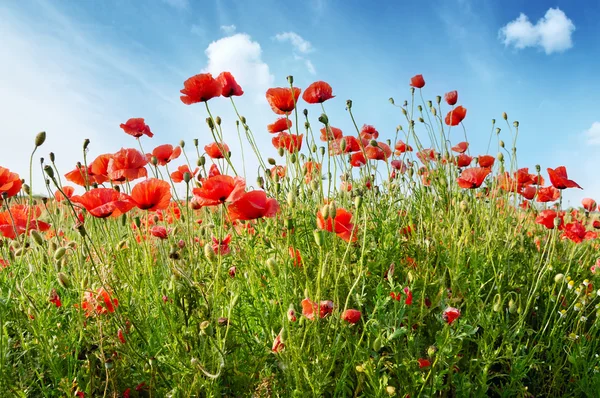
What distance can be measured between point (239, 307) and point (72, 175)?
3.69ft

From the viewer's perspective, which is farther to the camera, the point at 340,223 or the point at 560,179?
the point at 560,179

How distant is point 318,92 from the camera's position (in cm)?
273

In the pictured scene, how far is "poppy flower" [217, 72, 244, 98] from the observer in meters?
2.67

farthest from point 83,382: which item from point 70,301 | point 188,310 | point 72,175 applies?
point 72,175

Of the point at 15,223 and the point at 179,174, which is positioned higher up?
the point at 179,174

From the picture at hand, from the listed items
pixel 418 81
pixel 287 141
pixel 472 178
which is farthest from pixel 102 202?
pixel 418 81

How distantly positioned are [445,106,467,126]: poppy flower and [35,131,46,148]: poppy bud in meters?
2.87

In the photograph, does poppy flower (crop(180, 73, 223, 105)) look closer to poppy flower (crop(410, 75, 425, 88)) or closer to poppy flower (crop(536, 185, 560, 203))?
poppy flower (crop(410, 75, 425, 88))

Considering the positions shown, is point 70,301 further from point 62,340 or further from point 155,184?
point 155,184

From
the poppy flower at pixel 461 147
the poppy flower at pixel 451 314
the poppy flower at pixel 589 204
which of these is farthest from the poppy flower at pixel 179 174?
the poppy flower at pixel 589 204

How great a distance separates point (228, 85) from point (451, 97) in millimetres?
→ 1934

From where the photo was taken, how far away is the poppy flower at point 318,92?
2730mm

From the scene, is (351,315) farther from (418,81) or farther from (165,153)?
(418,81)

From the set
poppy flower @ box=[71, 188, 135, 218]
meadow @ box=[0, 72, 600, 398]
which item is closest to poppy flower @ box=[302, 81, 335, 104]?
meadow @ box=[0, 72, 600, 398]
